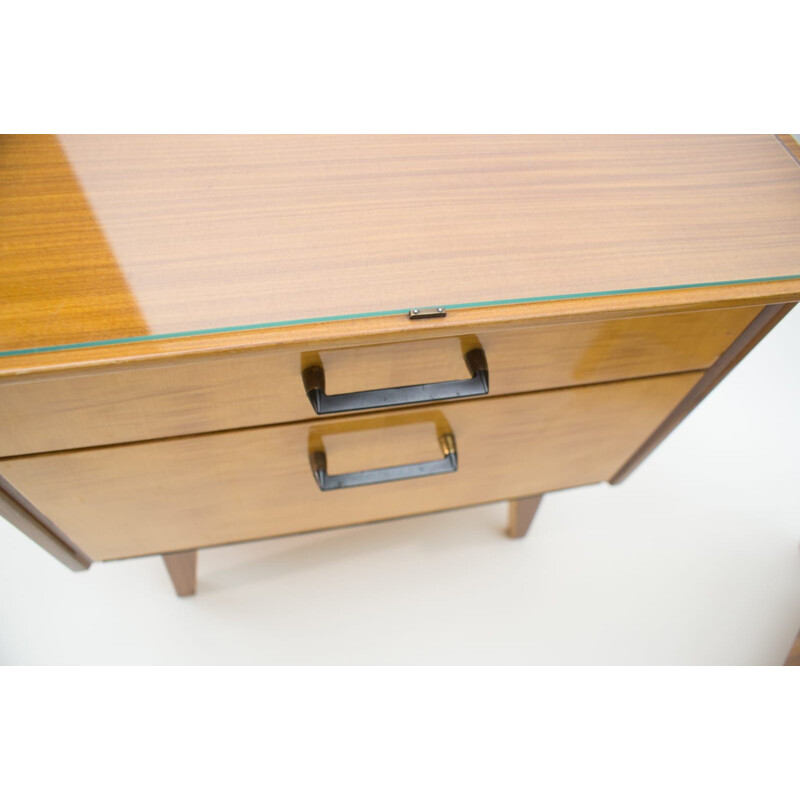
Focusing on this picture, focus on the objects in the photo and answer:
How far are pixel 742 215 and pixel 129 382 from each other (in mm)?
570

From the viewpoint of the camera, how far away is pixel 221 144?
1.90 feet

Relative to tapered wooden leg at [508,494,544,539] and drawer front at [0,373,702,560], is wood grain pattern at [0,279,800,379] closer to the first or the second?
drawer front at [0,373,702,560]

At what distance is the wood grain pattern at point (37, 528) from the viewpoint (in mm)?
572

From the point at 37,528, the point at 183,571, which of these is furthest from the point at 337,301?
the point at 183,571

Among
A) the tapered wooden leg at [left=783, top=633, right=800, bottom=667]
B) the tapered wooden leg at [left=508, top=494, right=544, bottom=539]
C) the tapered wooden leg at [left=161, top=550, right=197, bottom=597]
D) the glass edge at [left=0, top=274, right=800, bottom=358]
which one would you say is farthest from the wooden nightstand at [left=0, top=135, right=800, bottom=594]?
the tapered wooden leg at [left=783, top=633, right=800, bottom=667]

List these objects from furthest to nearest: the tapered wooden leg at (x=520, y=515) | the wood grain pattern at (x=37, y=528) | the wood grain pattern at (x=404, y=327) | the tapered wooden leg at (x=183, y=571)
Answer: the tapered wooden leg at (x=520, y=515), the tapered wooden leg at (x=183, y=571), the wood grain pattern at (x=37, y=528), the wood grain pattern at (x=404, y=327)

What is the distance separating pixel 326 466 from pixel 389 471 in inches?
2.7

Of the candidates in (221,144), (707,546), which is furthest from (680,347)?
(707,546)

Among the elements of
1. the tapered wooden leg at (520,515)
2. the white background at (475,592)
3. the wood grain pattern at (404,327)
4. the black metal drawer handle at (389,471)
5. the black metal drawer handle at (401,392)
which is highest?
the wood grain pattern at (404,327)

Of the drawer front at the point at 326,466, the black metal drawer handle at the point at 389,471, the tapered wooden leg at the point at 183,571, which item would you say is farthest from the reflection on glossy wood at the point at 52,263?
the tapered wooden leg at the point at 183,571

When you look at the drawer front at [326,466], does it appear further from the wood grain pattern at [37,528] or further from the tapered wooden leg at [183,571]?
the tapered wooden leg at [183,571]

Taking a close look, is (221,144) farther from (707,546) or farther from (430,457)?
(707,546)

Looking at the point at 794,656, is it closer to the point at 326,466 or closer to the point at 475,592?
the point at 475,592

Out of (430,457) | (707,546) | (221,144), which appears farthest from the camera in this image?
(707,546)
